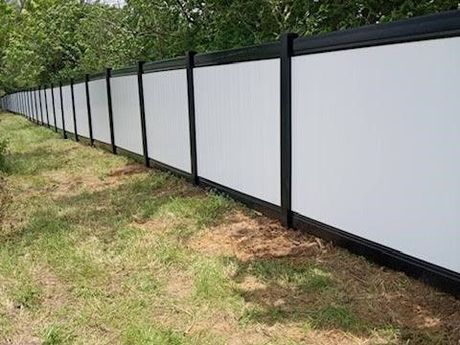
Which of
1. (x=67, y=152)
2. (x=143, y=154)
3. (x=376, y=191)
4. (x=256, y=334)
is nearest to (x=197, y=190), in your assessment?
(x=143, y=154)

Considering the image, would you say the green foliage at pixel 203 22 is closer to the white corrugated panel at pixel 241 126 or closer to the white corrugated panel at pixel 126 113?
the white corrugated panel at pixel 126 113

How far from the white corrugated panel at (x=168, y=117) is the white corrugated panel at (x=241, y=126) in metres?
0.44

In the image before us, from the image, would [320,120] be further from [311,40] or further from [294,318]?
[294,318]

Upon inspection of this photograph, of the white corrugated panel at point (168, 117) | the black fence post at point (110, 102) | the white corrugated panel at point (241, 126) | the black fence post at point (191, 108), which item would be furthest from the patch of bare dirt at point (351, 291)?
the black fence post at point (110, 102)

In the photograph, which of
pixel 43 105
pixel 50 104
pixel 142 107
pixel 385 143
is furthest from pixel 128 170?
pixel 43 105

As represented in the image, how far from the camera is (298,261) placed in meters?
3.64

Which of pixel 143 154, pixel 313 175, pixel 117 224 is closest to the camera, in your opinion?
pixel 313 175

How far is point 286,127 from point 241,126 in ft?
2.84

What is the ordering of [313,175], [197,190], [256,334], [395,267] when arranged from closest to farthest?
1. [256,334]
2. [395,267]
3. [313,175]
4. [197,190]

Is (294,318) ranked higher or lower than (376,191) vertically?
lower

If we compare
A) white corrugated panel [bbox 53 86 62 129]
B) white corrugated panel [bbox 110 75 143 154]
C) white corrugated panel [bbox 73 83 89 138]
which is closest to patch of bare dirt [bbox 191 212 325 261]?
white corrugated panel [bbox 110 75 143 154]

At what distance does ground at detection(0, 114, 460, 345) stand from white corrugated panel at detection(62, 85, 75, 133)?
879cm

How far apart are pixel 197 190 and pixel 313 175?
241cm

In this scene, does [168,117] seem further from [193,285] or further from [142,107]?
[193,285]
